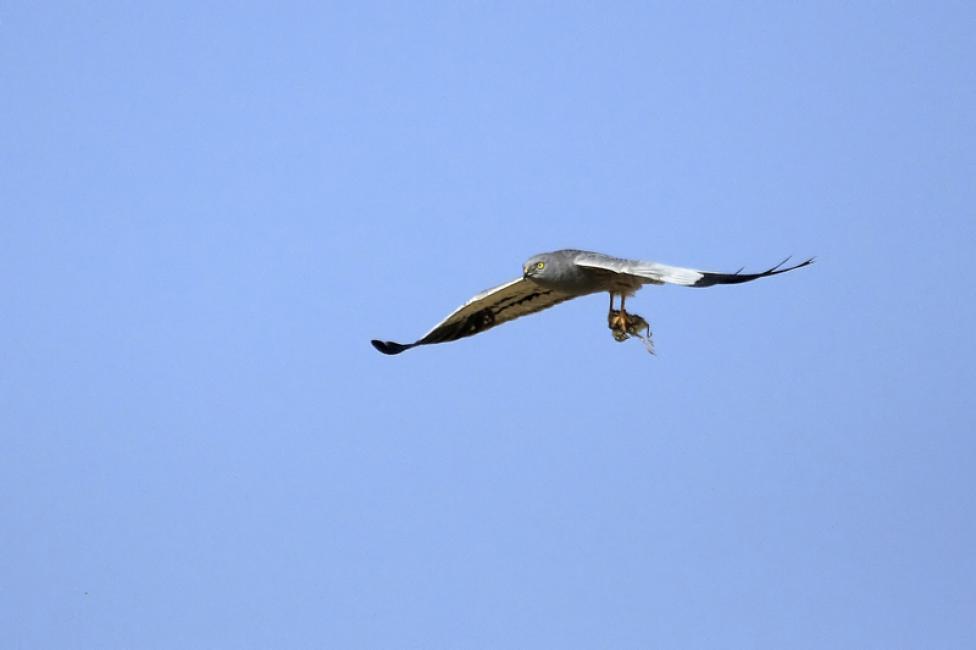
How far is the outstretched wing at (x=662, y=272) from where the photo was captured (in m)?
28.8

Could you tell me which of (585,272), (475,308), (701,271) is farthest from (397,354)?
(701,271)

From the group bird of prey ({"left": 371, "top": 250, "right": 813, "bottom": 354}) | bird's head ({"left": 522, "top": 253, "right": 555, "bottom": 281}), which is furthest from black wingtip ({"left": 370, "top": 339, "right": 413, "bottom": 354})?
bird's head ({"left": 522, "top": 253, "right": 555, "bottom": 281})

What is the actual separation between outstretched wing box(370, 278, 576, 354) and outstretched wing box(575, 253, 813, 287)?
361 centimetres

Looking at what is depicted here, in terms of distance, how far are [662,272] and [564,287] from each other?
343cm

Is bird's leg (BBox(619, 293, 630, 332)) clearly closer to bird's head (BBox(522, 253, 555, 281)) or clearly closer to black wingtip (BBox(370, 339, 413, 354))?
bird's head (BBox(522, 253, 555, 281))

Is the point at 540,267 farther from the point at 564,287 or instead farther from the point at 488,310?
the point at 488,310

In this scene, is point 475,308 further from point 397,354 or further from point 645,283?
point 645,283

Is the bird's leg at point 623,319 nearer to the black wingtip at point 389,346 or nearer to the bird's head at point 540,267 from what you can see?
the bird's head at point 540,267

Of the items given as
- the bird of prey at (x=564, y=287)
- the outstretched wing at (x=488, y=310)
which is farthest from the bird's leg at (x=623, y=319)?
the outstretched wing at (x=488, y=310)

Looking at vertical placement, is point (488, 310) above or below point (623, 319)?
above

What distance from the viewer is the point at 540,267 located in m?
32.8

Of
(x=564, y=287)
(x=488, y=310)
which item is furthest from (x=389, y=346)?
(x=564, y=287)

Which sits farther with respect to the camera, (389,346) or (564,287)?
(389,346)

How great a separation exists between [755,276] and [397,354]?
1115 centimetres
